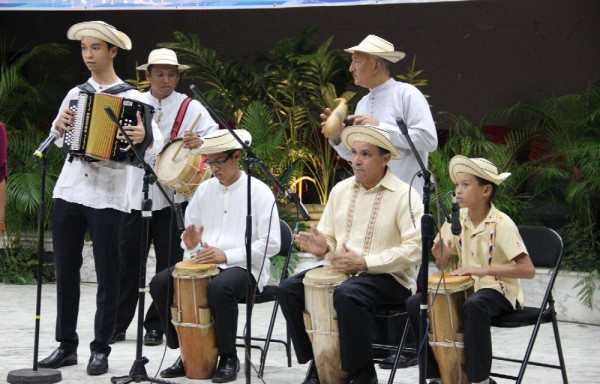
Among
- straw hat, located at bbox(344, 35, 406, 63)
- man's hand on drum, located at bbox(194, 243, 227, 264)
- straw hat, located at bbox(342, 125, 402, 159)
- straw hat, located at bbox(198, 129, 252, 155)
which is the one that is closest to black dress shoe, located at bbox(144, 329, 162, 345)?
man's hand on drum, located at bbox(194, 243, 227, 264)

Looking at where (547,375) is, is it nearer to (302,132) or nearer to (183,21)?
(302,132)

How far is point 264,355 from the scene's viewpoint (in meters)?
7.52

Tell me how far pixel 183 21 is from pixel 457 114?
332 centimetres

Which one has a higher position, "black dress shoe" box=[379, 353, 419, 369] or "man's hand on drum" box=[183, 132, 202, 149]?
"man's hand on drum" box=[183, 132, 202, 149]

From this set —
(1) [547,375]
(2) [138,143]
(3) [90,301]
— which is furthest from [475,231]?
(3) [90,301]

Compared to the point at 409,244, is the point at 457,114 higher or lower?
higher

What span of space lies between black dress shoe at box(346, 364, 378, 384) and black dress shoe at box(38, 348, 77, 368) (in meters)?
1.81

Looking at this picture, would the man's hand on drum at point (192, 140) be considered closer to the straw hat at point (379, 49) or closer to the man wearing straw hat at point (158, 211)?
the man wearing straw hat at point (158, 211)

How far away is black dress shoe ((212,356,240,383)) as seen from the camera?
7.23 m

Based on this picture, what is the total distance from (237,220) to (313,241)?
0.89m

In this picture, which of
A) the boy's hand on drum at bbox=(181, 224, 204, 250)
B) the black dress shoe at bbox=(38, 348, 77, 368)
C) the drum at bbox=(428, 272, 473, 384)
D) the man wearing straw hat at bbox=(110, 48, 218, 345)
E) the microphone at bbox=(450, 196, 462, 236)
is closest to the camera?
the microphone at bbox=(450, 196, 462, 236)

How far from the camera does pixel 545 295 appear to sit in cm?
672

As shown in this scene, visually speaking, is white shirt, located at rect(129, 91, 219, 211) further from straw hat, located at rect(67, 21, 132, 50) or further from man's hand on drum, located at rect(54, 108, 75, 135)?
man's hand on drum, located at rect(54, 108, 75, 135)

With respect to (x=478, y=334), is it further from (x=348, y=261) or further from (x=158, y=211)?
(x=158, y=211)
